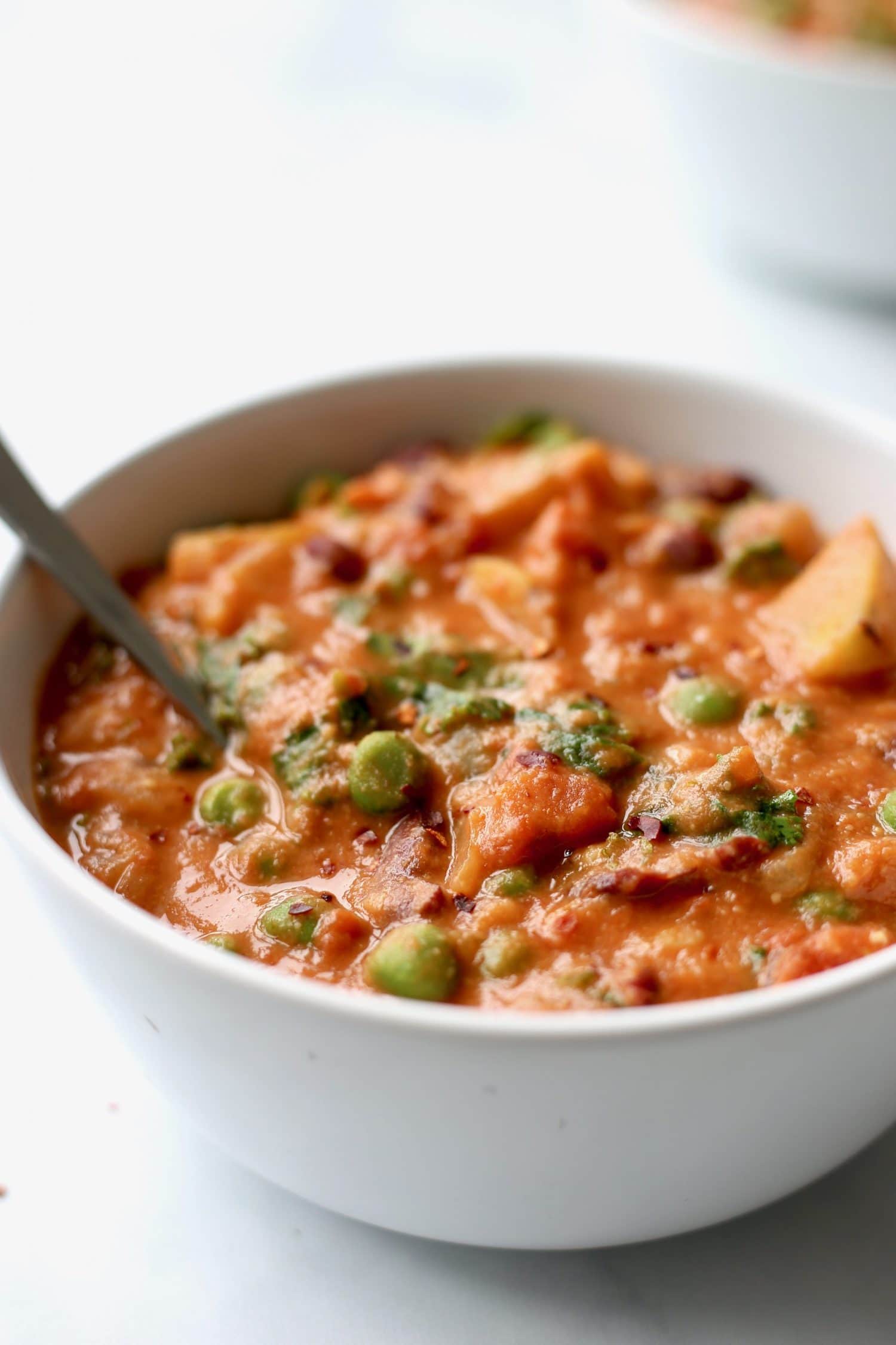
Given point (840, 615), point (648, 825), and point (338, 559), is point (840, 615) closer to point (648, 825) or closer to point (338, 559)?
point (648, 825)

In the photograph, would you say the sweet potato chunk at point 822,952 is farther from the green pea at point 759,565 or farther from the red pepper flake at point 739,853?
the green pea at point 759,565

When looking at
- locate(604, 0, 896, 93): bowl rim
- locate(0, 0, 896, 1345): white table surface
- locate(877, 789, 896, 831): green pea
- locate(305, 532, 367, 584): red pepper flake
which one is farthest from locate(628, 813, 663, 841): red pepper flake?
locate(604, 0, 896, 93): bowl rim

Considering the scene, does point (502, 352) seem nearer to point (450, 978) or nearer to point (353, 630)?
point (353, 630)

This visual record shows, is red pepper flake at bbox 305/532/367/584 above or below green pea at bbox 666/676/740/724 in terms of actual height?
above

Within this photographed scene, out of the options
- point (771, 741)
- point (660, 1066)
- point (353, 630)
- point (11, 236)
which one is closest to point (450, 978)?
point (660, 1066)

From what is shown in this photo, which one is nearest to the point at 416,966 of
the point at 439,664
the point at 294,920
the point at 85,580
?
the point at 294,920

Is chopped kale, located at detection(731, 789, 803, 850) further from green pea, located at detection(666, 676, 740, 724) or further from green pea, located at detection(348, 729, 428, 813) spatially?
green pea, located at detection(348, 729, 428, 813)
